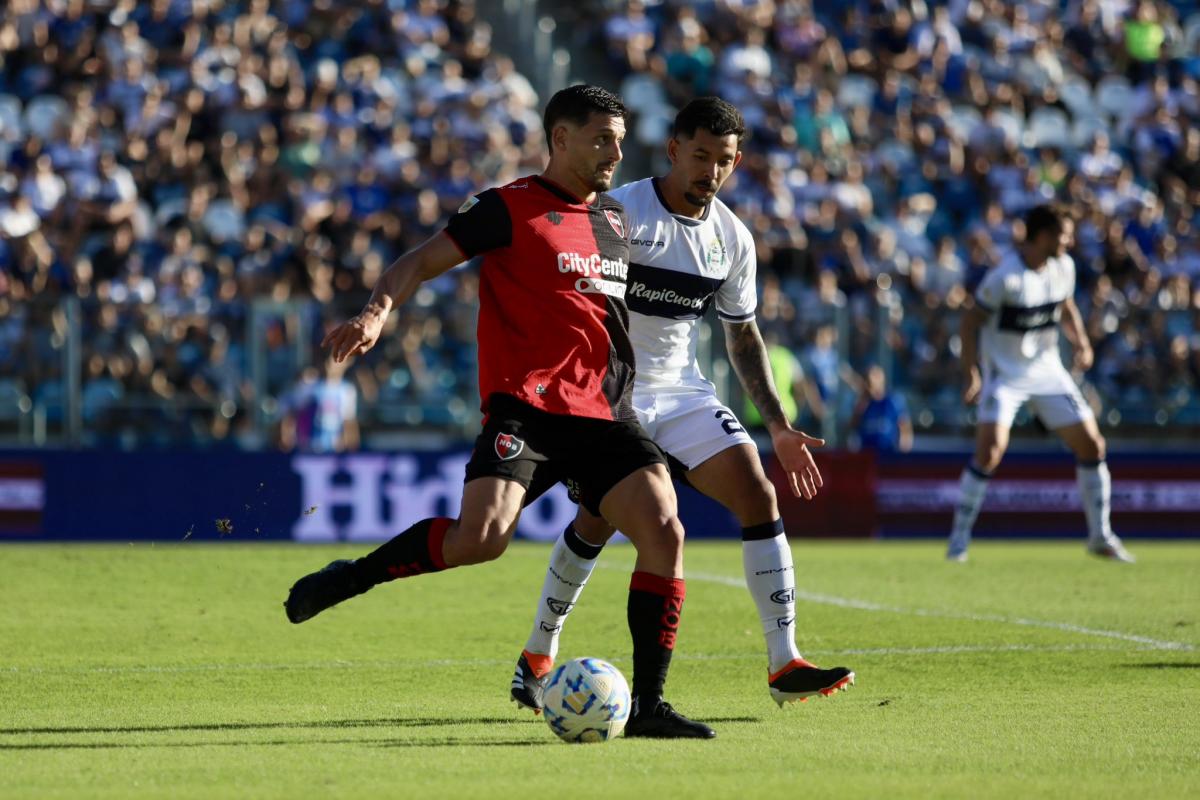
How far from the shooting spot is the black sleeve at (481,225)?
678cm

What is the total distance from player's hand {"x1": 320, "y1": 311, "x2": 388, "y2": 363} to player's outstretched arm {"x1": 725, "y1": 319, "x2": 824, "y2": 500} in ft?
6.53

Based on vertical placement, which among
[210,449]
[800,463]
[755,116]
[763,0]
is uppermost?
[763,0]

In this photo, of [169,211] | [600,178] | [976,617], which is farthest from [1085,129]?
[600,178]

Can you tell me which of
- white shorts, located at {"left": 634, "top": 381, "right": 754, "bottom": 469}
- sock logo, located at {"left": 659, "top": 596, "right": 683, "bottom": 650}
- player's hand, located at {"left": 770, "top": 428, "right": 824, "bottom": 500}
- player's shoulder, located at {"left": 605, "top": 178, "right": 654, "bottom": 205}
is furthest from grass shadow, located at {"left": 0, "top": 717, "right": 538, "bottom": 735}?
player's shoulder, located at {"left": 605, "top": 178, "right": 654, "bottom": 205}

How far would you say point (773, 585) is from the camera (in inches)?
296

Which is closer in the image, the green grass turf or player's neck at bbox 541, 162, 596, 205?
the green grass turf

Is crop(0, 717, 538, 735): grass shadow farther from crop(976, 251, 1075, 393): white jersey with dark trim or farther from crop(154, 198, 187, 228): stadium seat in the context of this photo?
crop(154, 198, 187, 228): stadium seat

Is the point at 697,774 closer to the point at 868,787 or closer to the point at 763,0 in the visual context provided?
the point at 868,787

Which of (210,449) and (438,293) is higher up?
(438,293)

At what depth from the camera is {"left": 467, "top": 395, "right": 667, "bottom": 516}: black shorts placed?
686cm

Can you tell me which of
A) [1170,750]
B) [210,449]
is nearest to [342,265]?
[210,449]

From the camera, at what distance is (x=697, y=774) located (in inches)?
233

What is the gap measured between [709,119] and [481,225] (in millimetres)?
1265

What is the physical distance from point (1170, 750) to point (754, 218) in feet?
52.9
